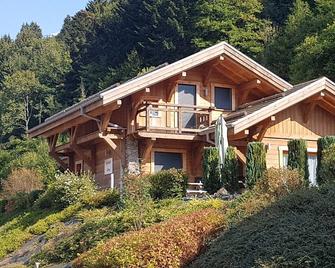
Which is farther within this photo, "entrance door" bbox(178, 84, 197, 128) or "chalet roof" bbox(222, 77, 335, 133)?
"entrance door" bbox(178, 84, 197, 128)

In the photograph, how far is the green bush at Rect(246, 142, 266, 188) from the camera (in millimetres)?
18703

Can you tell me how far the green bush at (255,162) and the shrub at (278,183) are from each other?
4068 mm

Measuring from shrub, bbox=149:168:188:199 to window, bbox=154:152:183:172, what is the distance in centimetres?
582

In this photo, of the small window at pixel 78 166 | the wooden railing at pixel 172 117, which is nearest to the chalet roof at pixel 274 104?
the wooden railing at pixel 172 117

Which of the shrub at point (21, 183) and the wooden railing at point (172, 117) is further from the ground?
the wooden railing at point (172, 117)

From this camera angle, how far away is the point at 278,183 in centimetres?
1380

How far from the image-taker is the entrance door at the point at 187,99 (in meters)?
25.5

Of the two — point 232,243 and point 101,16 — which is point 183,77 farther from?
point 101,16

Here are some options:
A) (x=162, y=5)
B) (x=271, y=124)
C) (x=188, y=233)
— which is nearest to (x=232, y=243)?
(x=188, y=233)

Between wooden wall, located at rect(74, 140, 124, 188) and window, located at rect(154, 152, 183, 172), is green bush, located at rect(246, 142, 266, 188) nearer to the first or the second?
window, located at rect(154, 152, 183, 172)

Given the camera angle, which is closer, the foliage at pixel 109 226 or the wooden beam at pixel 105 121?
the foliage at pixel 109 226

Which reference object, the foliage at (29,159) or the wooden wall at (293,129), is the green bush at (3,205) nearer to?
the foliage at (29,159)

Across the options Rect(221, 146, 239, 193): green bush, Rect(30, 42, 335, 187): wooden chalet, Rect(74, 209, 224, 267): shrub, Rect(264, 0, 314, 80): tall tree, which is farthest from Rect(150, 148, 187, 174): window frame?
Rect(264, 0, 314, 80): tall tree

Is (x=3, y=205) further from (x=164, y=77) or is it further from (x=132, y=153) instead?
(x=164, y=77)
